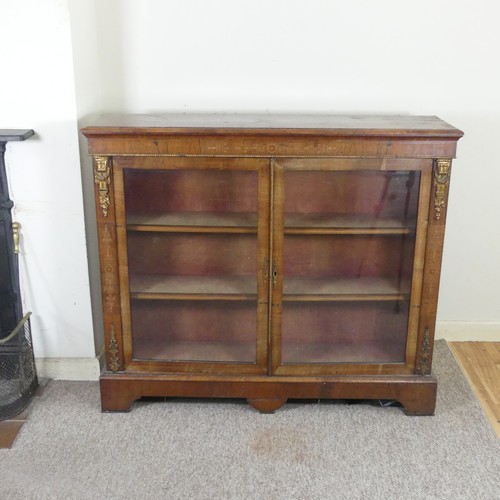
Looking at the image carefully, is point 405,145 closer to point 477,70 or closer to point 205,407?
point 477,70

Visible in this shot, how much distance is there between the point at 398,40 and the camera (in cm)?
218

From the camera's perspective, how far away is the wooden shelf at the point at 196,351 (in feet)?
6.77

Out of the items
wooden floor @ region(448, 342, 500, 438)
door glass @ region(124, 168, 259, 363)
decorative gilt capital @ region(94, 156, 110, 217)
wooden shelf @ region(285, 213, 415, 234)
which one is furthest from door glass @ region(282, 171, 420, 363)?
decorative gilt capital @ region(94, 156, 110, 217)

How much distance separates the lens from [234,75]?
2219 millimetres

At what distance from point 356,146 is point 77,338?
112 centimetres

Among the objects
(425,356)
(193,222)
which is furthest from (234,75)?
(425,356)

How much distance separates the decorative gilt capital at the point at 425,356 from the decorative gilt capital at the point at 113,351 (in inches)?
36.4

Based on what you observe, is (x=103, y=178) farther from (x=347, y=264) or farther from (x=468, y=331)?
(x=468, y=331)

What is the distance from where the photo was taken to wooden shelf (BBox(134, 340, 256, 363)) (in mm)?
2062

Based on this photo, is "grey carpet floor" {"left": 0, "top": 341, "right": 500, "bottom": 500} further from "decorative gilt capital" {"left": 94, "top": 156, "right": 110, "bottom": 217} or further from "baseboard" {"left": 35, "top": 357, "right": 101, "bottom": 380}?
"decorative gilt capital" {"left": 94, "top": 156, "right": 110, "bottom": 217}

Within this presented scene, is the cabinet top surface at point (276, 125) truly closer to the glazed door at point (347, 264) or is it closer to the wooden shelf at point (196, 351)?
the glazed door at point (347, 264)

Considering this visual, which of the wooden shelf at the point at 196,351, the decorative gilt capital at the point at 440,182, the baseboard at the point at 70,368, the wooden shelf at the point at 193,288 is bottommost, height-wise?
the baseboard at the point at 70,368

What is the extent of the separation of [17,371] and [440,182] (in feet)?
4.64

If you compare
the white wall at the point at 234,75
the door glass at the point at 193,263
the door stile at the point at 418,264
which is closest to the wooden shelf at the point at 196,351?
the door glass at the point at 193,263
